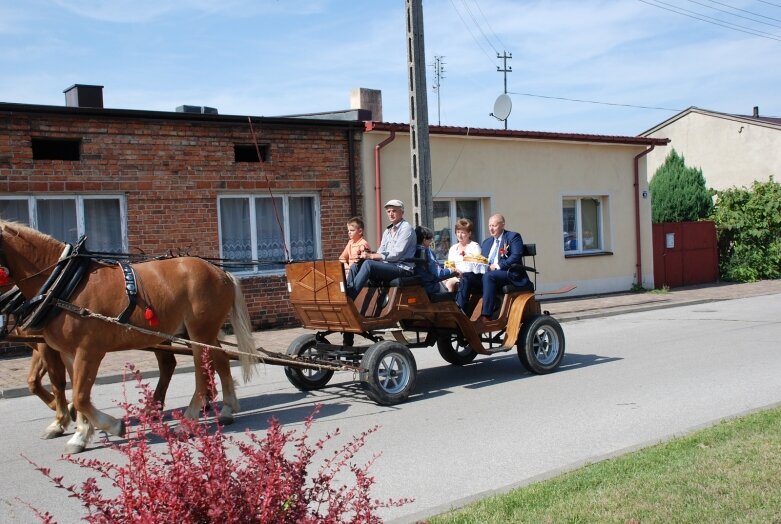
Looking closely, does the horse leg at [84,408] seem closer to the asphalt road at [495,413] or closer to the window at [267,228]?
the asphalt road at [495,413]

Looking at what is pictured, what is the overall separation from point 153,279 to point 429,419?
2908 millimetres

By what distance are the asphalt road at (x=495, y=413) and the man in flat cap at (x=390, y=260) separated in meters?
1.33

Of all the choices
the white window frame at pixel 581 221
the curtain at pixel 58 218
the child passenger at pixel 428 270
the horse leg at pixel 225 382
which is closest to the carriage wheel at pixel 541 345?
the child passenger at pixel 428 270

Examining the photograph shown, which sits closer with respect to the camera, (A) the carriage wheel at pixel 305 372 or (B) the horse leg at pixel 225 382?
(B) the horse leg at pixel 225 382

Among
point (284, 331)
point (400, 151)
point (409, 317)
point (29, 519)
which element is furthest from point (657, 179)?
point (29, 519)

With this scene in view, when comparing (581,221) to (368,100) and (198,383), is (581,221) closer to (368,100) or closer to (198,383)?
(368,100)

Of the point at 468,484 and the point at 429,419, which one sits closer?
the point at 468,484

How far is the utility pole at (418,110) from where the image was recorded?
13.4 metres

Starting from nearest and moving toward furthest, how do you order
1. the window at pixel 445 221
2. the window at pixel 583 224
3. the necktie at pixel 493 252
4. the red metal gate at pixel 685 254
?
1. the necktie at pixel 493 252
2. the window at pixel 445 221
3. the window at pixel 583 224
4. the red metal gate at pixel 685 254

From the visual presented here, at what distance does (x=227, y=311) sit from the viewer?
7.91 meters

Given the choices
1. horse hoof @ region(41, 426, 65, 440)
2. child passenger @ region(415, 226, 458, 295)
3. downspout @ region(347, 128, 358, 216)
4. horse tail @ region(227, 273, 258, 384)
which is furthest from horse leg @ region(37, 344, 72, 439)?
downspout @ region(347, 128, 358, 216)

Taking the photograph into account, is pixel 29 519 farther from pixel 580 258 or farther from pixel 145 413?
pixel 580 258

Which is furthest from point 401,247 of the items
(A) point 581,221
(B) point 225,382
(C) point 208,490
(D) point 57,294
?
(A) point 581,221

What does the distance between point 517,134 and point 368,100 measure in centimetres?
409
